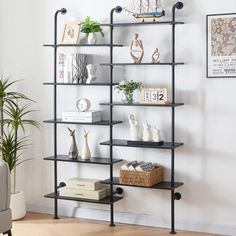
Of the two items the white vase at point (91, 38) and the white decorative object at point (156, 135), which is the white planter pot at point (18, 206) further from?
the white vase at point (91, 38)

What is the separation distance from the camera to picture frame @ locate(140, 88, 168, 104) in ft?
15.5

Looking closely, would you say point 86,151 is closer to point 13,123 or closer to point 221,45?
point 13,123

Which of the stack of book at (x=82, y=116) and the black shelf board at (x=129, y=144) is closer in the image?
the black shelf board at (x=129, y=144)

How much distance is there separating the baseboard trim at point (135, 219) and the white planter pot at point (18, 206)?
0.85ft

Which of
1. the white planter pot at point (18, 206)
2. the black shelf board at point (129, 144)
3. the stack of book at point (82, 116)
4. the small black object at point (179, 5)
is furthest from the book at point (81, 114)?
the small black object at point (179, 5)

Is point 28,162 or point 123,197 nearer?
point 123,197

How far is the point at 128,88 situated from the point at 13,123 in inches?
44.4

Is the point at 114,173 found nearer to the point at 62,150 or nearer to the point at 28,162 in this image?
the point at 62,150

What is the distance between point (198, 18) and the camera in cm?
477

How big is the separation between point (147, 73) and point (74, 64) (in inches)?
25.1

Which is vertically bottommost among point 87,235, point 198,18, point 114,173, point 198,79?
point 87,235

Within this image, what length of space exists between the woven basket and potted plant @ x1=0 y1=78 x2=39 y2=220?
1020mm

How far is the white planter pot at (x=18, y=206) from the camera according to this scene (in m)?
5.24

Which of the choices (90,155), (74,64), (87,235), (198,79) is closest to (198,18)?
(198,79)
